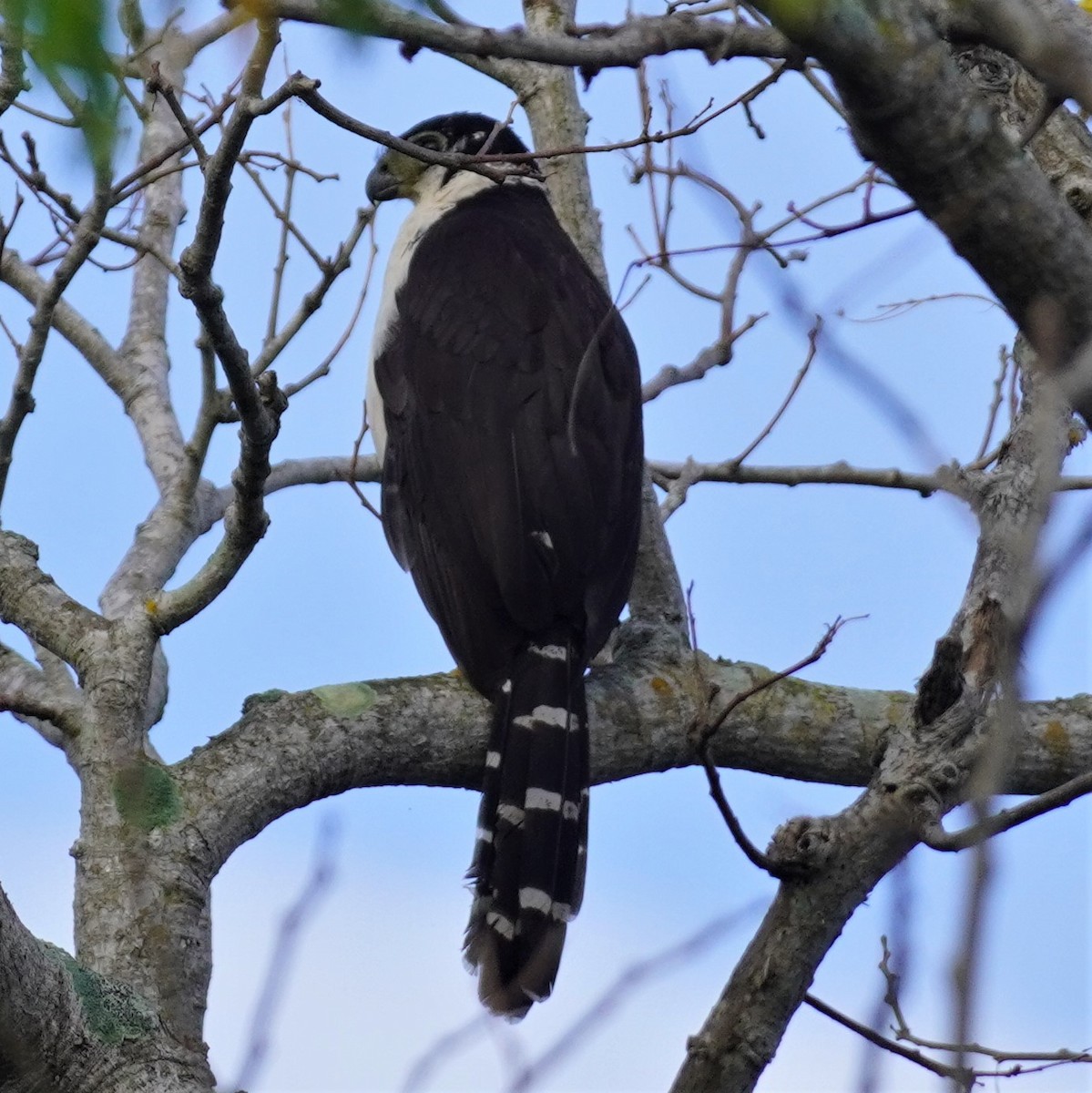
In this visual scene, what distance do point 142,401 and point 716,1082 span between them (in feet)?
11.8

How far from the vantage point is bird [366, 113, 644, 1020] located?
13.4 ft

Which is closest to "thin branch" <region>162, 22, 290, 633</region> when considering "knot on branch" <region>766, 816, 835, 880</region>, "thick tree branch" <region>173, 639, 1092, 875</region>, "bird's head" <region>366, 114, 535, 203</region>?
"thick tree branch" <region>173, 639, 1092, 875</region>

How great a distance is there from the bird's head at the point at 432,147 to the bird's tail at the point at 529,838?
7.79 ft

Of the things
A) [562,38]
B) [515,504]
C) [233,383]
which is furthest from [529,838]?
[562,38]

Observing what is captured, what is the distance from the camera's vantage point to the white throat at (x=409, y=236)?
521 cm

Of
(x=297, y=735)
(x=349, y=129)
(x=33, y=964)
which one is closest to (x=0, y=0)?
(x=349, y=129)

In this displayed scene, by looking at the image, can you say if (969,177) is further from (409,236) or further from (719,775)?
(409,236)

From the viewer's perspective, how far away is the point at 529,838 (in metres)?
4.07

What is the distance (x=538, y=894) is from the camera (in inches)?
157

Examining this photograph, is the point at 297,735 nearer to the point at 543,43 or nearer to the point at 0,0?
the point at 543,43

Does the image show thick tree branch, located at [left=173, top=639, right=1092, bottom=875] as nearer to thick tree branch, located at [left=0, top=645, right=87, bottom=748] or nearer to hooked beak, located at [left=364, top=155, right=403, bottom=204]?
thick tree branch, located at [left=0, top=645, right=87, bottom=748]

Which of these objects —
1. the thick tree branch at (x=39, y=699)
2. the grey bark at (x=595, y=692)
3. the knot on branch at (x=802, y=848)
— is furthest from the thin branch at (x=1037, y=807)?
the thick tree branch at (x=39, y=699)

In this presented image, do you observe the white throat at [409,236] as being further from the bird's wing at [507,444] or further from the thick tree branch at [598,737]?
the thick tree branch at [598,737]

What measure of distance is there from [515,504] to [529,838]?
0.95 meters
